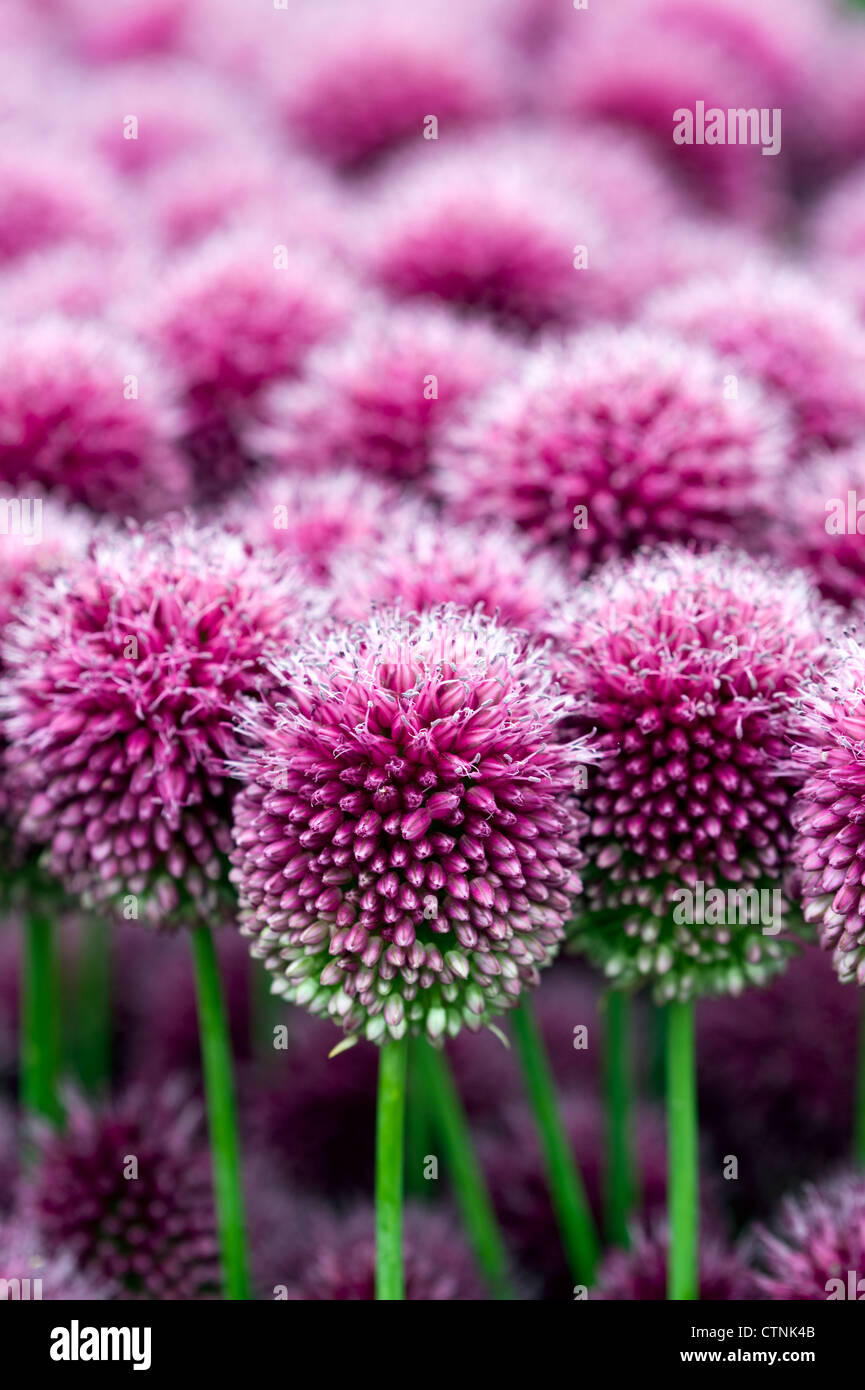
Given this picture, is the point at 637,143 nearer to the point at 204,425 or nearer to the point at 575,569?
the point at 204,425

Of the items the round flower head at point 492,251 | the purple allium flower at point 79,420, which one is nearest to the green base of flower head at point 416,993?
the purple allium flower at point 79,420

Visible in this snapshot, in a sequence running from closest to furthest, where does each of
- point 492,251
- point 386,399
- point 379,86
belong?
point 386,399, point 492,251, point 379,86

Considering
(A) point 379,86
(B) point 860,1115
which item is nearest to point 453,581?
(B) point 860,1115

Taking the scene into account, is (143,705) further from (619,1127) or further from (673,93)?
(673,93)

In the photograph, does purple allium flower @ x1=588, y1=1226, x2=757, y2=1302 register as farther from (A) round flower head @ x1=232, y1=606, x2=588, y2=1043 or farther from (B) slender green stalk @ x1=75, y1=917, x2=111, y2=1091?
(B) slender green stalk @ x1=75, y1=917, x2=111, y2=1091

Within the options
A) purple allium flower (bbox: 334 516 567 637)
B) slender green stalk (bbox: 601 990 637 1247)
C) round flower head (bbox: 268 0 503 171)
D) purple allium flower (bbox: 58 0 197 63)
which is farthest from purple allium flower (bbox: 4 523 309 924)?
purple allium flower (bbox: 58 0 197 63)

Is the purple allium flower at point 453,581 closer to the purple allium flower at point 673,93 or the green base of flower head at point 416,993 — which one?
the green base of flower head at point 416,993
